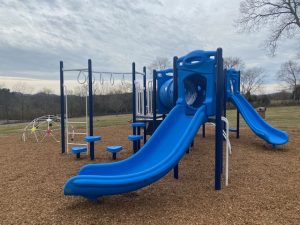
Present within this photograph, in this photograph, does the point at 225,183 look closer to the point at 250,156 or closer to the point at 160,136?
the point at 160,136

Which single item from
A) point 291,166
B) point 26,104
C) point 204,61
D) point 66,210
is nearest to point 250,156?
point 291,166

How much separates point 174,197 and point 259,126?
6290mm

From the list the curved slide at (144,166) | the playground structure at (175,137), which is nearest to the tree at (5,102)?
the playground structure at (175,137)

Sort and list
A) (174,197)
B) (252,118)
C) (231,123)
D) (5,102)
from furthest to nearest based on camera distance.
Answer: (5,102) < (231,123) < (252,118) < (174,197)

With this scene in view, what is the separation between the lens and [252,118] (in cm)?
1027

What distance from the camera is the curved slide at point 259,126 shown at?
9047 millimetres

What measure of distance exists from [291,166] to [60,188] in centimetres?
519

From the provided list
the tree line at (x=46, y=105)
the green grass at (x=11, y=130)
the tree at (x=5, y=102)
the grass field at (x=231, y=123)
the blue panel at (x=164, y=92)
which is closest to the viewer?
the blue panel at (x=164, y=92)

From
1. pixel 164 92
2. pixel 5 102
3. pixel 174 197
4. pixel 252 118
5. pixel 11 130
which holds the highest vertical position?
pixel 5 102

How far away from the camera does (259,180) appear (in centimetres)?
566

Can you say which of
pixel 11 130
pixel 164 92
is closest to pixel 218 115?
pixel 164 92

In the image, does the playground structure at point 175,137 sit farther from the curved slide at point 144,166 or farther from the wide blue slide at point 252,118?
the wide blue slide at point 252,118

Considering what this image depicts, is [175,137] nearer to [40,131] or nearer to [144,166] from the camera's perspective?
[144,166]

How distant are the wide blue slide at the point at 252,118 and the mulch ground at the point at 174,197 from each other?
1.47m
